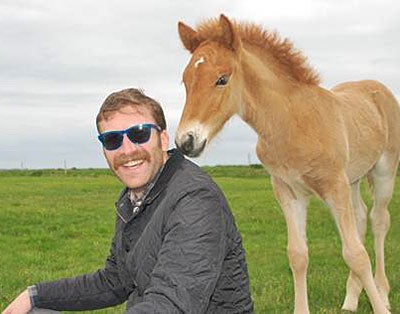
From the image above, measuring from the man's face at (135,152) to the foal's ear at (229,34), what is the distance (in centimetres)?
257

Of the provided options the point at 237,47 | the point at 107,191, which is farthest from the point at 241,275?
the point at 107,191

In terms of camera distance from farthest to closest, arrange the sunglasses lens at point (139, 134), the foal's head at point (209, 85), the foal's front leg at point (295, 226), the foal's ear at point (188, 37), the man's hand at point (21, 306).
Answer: the foal's front leg at point (295, 226) → the foal's ear at point (188, 37) → the foal's head at point (209, 85) → the man's hand at point (21, 306) → the sunglasses lens at point (139, 134)

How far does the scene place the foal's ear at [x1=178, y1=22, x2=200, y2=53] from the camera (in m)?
5.74

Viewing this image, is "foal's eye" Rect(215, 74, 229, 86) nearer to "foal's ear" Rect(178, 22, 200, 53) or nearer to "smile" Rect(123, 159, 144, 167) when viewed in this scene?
"foal's ear" Rect(178, 22, 200, 53)

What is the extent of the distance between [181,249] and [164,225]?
0.23 m

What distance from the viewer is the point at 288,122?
5.89 m

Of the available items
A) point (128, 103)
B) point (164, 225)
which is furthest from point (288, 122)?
point (164, 225)

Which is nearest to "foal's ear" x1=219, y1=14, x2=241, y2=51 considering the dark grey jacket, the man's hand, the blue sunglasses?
the dark grey jacket

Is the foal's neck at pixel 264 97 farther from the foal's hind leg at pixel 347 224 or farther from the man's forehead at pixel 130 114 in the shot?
the man's forehead at pixel 130 114

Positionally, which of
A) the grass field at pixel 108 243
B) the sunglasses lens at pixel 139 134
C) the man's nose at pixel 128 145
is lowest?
the grass field at pixel 108 243

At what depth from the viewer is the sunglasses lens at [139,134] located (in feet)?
9.70

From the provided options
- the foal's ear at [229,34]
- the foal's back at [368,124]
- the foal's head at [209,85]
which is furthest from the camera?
the foal's back at [368,124]

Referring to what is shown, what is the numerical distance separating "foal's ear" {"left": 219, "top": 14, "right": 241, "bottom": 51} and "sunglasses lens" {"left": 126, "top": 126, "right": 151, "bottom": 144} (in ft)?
8.81

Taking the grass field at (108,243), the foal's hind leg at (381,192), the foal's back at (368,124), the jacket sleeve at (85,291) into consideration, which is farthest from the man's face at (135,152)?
the foal's hind leg at (381,192)
